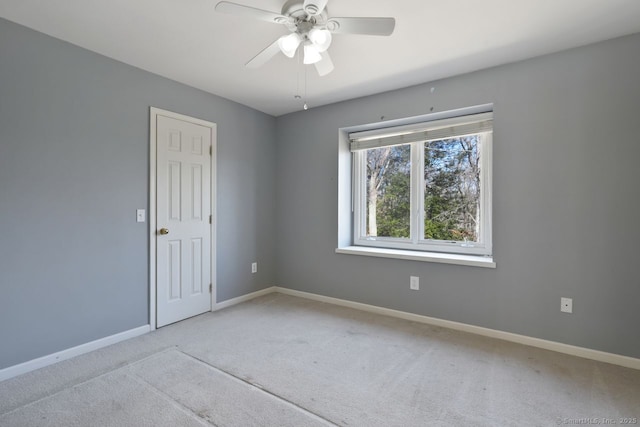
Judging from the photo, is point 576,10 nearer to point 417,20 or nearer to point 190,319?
point 417,20

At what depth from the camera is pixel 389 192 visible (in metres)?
3.62

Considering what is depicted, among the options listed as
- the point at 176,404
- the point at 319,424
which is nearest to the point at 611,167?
the point at 319,424

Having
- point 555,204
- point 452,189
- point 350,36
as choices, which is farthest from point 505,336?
point 350,36

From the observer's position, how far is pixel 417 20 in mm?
2102

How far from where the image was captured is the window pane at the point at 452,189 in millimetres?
3090

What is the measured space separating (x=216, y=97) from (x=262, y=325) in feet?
8.24

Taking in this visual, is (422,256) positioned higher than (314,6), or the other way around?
(314,6)

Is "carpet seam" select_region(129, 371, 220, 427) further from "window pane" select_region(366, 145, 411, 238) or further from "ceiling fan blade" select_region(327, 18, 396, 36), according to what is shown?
"window pane" select_region(366, 145, 411, 238)

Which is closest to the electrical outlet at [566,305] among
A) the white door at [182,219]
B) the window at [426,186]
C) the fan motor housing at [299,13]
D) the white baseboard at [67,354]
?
the window at [426,186]

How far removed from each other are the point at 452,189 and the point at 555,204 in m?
0.90

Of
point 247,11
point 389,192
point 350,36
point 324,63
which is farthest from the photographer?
point 389,192

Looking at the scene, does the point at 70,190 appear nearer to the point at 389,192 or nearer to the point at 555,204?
the point at 389,192

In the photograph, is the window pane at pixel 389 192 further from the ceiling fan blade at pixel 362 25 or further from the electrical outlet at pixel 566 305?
the ceiling fan blade at pixel 362 25

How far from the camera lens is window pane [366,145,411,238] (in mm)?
3490
